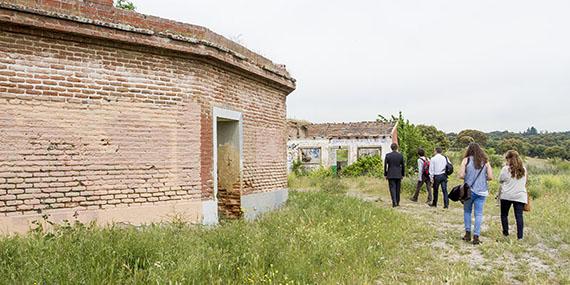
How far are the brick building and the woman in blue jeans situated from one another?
4631mm

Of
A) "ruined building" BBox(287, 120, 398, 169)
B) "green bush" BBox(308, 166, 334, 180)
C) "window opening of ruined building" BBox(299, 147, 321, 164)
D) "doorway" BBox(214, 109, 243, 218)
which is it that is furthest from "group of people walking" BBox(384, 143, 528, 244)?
"window opening of ruined building" BBox(299, 147, 321, 164)

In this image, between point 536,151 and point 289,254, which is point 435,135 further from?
point 289,254

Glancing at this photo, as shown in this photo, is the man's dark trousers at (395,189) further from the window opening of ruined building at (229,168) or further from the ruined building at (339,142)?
the ruined building at (339,142)

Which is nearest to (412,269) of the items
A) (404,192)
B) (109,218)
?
(109,218)

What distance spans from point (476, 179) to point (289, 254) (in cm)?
412

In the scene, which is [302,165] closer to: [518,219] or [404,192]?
[404,192]

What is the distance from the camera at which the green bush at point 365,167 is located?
2622cm

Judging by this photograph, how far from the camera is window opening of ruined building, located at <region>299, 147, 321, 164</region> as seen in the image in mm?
30078

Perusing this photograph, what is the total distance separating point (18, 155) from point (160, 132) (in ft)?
6.87

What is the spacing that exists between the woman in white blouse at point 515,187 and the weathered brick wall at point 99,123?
18.2ft

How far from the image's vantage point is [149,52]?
7.16 m

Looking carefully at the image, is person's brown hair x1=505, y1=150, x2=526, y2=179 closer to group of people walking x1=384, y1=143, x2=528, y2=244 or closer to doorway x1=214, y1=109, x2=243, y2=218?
group of people walking x1=384, y1=143, x2=528, y2=244

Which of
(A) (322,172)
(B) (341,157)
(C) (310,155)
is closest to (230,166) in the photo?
(A) (322,172)

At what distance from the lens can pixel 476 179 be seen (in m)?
7.59
